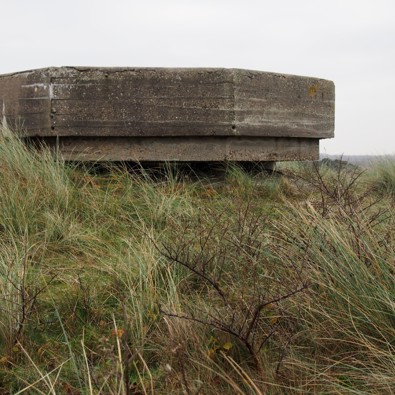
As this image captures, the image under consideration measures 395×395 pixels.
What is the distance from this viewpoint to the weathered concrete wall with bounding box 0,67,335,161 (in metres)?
5.12

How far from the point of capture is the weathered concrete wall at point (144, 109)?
5.12 m

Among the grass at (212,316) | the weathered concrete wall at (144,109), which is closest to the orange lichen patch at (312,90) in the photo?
the weathered concrete wall at (144,109)

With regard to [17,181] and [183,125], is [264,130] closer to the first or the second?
[183,125]

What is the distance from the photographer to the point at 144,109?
5.16m

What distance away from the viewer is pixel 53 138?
17.4ft

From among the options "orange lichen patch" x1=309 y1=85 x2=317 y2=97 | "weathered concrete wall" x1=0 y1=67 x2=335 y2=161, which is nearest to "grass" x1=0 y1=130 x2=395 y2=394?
"weathered concrete wall" x1=0 y1=67 x2=335 y2=161

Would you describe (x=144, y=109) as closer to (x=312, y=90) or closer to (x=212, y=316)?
(x=312, y=90)

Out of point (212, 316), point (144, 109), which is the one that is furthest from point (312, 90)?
point (212, 316)

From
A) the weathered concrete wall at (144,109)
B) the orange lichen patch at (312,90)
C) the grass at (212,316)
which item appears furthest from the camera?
the orange lichen patch at (312,90)

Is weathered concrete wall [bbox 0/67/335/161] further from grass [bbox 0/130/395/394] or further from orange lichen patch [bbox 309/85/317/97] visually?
grass [bbox 0/130/395/394]

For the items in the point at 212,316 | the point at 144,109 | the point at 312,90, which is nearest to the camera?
the point at 212,316

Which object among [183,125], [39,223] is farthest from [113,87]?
[39,223]

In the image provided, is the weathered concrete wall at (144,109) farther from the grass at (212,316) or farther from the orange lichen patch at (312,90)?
the grass at (212,316)

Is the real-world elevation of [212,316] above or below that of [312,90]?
below
